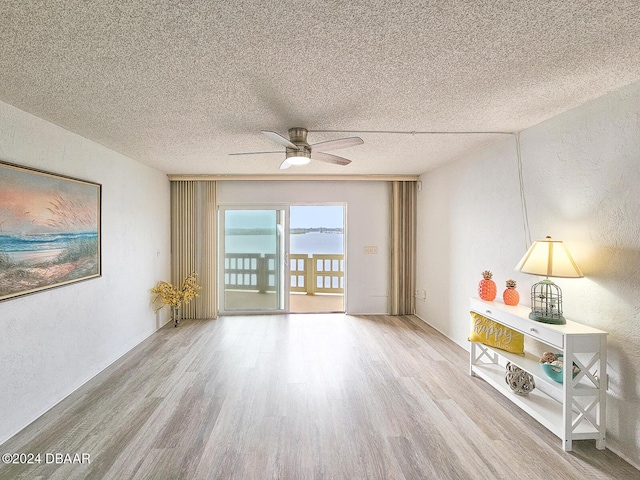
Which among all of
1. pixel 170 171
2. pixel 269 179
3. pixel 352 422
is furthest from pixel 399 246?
pixel 170 171

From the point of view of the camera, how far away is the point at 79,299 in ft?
9.60

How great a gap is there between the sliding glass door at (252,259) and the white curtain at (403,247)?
6.12ft

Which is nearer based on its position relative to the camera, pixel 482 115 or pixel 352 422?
pixel 352 422

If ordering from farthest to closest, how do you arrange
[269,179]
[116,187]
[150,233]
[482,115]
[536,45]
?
[269,179], [150,233], [116,187], [482,115], [536,45]

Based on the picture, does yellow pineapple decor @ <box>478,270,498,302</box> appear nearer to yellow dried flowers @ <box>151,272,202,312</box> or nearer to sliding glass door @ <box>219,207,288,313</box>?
sliding glass door @ <box>219,207,288,313</box>

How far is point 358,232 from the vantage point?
5.45 meters

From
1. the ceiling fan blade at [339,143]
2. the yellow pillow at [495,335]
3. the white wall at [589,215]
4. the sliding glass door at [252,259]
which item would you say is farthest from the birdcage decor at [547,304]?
the sliding glass door at [252,259]

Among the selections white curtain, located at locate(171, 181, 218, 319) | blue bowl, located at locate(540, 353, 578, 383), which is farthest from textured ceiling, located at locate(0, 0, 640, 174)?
white curtain, located at locate(171, 181, 218, 319)

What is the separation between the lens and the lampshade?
2.20 meters

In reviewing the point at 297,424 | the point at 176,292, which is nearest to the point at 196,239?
the point at 176,292

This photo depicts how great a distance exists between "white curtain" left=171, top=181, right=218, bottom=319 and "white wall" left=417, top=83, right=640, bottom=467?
3895 mm

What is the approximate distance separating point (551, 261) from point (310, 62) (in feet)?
6.98

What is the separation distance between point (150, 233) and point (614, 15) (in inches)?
190

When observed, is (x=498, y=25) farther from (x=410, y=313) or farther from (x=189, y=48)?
(x=410, y=313)
